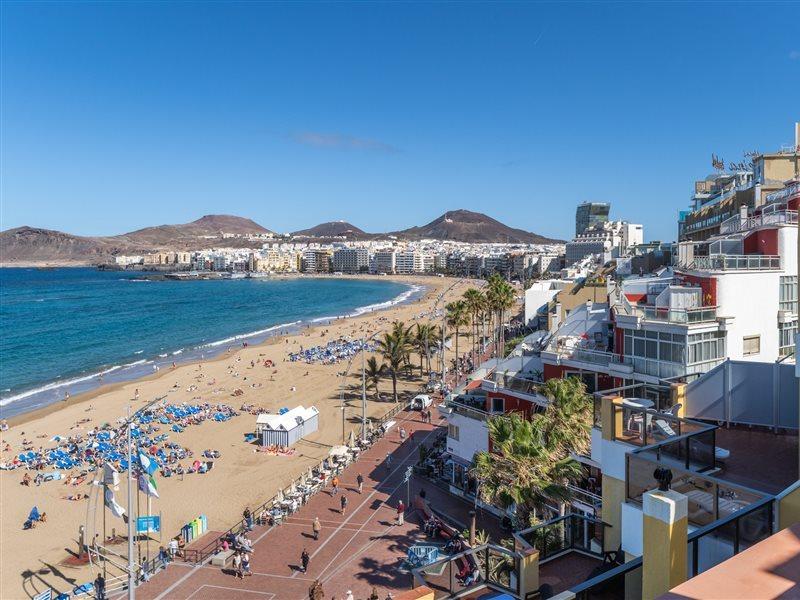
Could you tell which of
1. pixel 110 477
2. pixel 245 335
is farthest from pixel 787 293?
pixel 245 335

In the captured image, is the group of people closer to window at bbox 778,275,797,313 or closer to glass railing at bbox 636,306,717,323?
glass railing at bbox 636,306,717,323

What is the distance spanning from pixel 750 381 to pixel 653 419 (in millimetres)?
1887

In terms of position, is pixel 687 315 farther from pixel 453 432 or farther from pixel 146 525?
pixel 146 525

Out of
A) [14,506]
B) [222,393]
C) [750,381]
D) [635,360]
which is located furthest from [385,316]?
[750,381]

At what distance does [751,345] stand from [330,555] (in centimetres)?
1280

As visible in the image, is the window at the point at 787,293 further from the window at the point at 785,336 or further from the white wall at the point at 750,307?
the window at the point at 785,336

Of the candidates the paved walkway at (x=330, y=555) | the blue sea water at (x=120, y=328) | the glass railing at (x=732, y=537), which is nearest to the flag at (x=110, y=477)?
the paved walkway at (x=330, y=555)

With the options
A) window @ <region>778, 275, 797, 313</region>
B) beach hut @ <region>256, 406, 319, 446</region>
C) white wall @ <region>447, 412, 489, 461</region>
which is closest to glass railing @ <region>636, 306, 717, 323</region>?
window @ <region>778, 275, 797, 313</region>

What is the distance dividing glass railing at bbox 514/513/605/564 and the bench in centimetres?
1168

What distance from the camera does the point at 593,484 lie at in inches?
545

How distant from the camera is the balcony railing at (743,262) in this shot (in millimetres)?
15367

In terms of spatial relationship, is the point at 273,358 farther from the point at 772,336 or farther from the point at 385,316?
the point at 772,336

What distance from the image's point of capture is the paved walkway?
15227 mm

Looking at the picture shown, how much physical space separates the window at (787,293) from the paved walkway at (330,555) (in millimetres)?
11025
